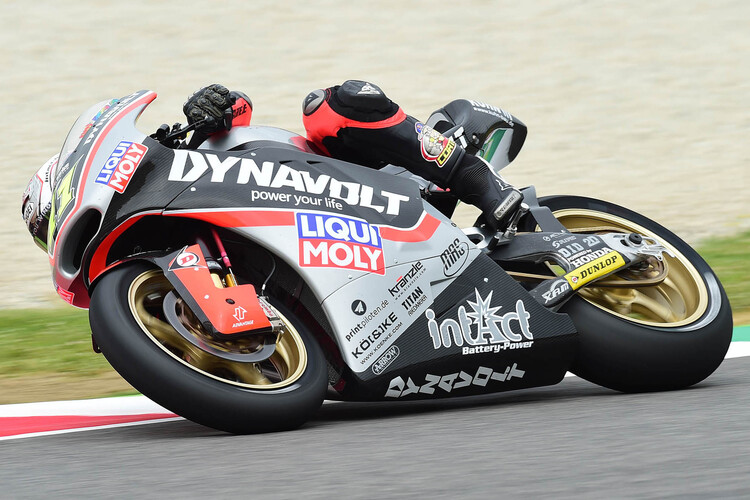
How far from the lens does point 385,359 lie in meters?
4.09

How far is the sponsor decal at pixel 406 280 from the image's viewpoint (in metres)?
4.14

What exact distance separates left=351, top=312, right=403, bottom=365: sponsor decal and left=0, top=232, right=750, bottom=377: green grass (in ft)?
8.23

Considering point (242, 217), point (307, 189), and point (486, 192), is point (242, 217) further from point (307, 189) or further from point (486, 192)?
point (486, 192)

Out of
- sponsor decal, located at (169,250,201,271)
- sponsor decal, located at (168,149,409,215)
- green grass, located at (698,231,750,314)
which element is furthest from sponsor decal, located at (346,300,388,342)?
green grass, located at (698,231,750,314)

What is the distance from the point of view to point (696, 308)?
466 cm

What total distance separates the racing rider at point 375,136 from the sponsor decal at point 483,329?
1.41ft

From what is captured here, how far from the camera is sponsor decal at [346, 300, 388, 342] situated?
4.05 m

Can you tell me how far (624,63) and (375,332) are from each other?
12.1 metres

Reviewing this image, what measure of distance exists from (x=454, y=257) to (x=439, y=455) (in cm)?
119

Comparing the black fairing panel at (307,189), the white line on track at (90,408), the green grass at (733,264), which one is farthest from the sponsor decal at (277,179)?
the green grass at (733,264)

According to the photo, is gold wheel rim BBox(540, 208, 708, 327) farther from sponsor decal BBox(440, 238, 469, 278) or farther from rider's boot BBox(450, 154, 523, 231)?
sponsor decal BBox(440, 238, 469, 278)

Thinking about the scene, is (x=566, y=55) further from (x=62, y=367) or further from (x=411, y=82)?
(x=62, y=367)

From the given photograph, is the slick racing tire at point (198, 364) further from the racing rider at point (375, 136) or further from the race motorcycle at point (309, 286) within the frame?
the racing rider at point (375, 136)

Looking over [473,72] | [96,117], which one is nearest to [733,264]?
[96,117]
